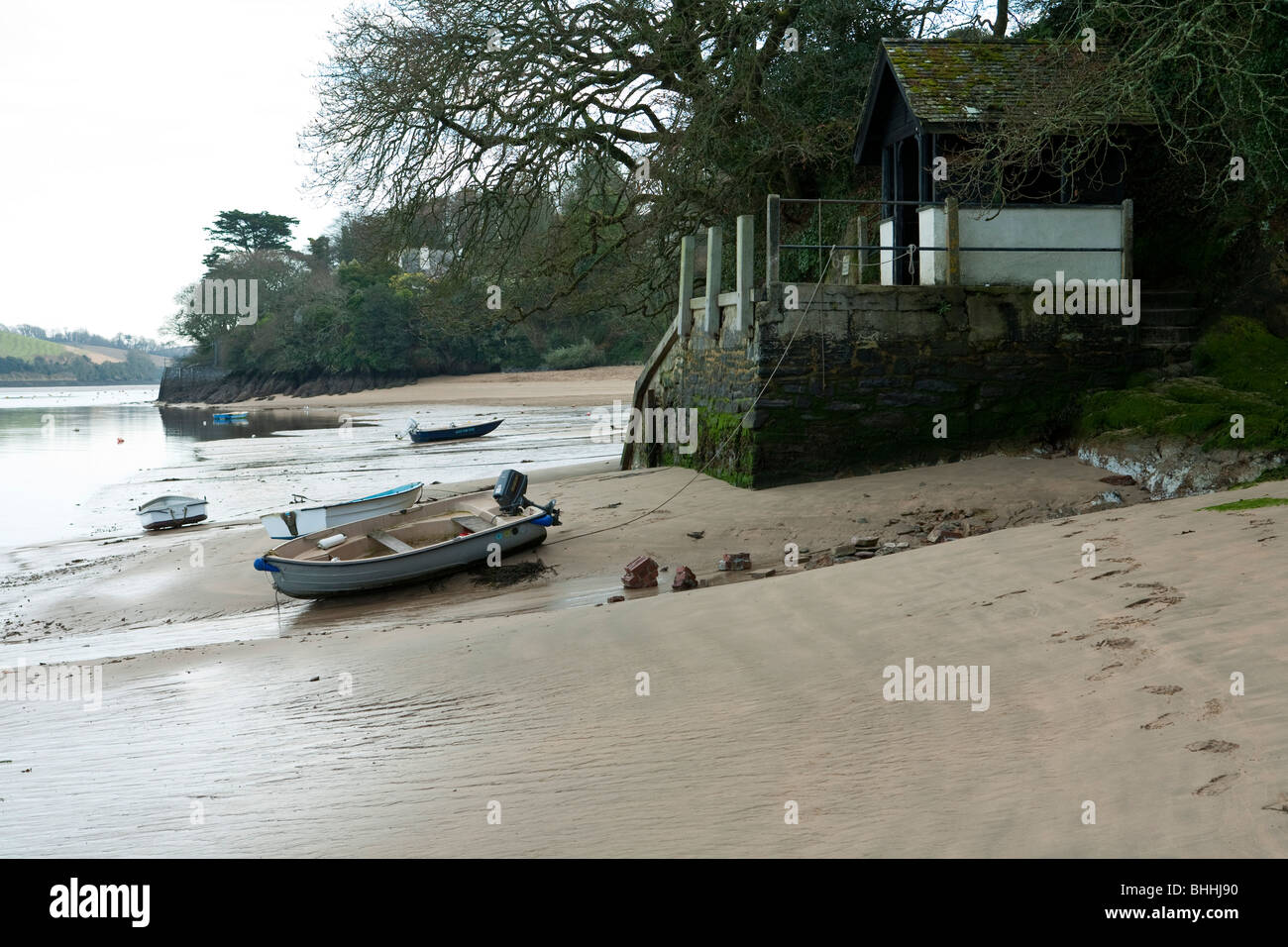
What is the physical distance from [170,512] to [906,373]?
14.8m

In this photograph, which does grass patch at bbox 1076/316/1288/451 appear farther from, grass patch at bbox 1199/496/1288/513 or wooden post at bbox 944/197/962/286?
grass patch at bbox 1199/496/1288/513

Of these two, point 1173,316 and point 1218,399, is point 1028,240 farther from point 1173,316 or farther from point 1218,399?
point 1218,399

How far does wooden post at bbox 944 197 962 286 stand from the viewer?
1474 cm

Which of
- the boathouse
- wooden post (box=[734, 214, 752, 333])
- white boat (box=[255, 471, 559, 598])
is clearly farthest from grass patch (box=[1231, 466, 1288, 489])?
white boat (box=[255, 471, 559, 598])

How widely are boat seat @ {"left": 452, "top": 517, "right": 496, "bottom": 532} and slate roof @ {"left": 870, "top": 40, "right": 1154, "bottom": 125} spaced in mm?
8390

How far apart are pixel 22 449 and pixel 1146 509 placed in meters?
45.0

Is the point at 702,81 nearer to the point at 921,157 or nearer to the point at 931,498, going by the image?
the point at 921,157

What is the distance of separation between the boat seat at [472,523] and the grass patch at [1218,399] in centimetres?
826

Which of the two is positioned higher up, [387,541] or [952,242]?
[952,242]

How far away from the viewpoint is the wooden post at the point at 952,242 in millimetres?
14742

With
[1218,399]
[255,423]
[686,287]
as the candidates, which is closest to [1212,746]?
[1218,399]

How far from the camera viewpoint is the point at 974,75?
51.6 feet

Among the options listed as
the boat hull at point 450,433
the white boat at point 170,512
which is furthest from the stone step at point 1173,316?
the boat hull at point 450,433

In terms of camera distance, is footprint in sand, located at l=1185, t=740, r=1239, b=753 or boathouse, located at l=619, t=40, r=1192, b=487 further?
boathouse, located at l=619, t=40, r=1192, b=487
